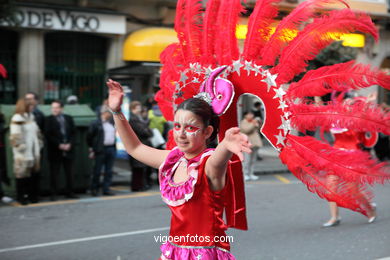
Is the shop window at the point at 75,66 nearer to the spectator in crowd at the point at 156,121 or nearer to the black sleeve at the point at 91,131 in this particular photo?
the spectator in crowd at the point at 156,121

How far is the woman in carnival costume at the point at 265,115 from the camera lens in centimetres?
300

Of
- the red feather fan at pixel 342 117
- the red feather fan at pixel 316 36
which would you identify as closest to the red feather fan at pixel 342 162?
the red feather fan at pixel 342 117

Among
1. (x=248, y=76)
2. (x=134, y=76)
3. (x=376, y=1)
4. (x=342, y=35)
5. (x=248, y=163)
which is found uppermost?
(x=376, y=1)

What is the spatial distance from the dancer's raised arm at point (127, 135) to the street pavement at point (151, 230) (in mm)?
2952

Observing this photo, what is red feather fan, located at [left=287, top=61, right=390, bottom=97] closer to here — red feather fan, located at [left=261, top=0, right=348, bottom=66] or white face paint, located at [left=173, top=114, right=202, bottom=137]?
red feather fan, located at [left=261, top=0, right=348, bottom=66]

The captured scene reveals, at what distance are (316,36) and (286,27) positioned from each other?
20 centimetres

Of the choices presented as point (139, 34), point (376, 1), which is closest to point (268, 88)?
point (139, 34)

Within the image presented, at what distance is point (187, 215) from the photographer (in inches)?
119

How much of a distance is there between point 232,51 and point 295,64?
1.27ft

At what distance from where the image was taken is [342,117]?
309 cm

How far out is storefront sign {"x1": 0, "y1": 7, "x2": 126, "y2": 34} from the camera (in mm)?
15461

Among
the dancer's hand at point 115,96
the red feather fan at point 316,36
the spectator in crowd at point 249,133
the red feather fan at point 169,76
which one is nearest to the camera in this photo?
the red feather fan at point 316,36

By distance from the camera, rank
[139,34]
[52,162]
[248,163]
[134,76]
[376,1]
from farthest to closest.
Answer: [376,1]
[139,34]
[134,76]
[248,163]
[52,162]

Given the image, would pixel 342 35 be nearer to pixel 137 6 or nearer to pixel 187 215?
pixel 187 215
